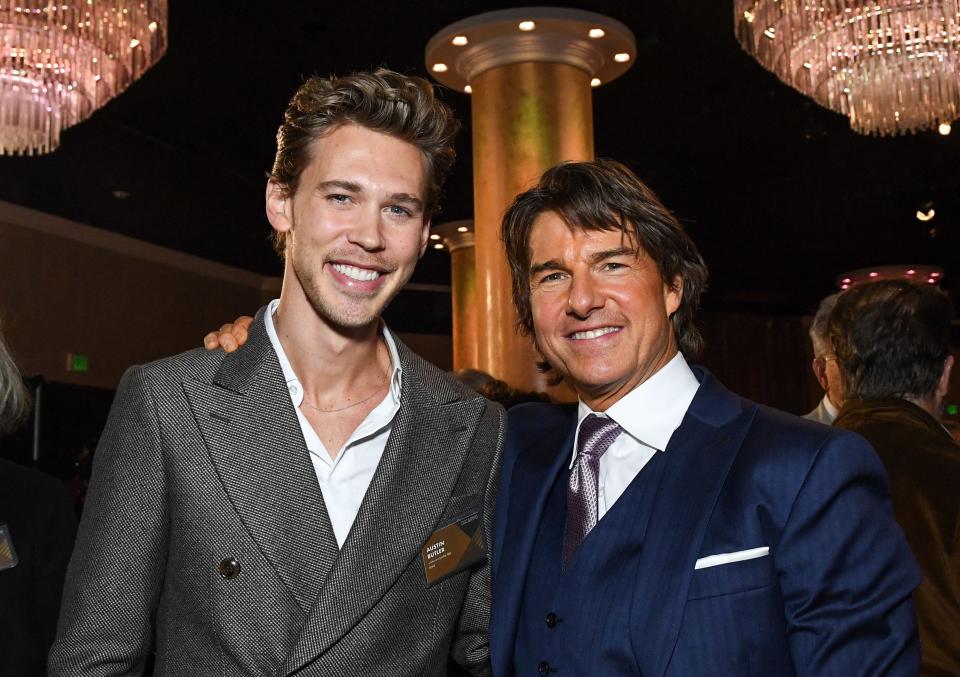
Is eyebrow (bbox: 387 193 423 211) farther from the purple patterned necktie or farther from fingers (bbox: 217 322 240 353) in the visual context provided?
the purple patterned necktie

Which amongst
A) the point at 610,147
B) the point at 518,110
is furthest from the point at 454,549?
the point at 610,147

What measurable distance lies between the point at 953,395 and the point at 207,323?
475 inches

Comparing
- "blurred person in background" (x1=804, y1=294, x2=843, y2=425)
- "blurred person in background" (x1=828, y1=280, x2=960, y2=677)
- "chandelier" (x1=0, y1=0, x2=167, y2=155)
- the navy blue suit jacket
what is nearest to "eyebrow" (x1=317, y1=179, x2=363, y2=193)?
the navy blue suit jacket

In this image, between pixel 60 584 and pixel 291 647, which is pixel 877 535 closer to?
pixel 291 647

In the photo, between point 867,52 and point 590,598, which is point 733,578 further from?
point 867,52

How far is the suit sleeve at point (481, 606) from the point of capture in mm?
2059

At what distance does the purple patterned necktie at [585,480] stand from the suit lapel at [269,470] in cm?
41

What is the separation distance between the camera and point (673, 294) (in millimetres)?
2049

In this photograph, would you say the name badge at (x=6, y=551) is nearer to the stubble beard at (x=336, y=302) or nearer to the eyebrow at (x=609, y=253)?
the stubble beard at (x=336, y=302)

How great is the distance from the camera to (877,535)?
159 cm

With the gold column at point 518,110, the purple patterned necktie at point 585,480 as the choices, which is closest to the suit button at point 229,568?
the purple patterned necktie at point 585,480

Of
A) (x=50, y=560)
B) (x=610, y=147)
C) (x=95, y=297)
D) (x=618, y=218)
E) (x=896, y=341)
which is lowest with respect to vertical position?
(x=50, y=560)

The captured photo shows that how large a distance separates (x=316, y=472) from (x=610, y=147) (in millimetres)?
7815

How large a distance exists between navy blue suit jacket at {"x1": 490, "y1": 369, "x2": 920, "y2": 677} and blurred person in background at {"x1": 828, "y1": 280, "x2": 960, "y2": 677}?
857 mm
